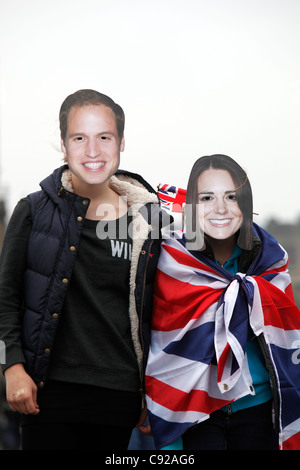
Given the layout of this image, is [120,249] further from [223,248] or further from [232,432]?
[232,432]

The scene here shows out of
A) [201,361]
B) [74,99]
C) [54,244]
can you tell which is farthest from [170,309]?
[74,99]

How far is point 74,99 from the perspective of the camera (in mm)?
2314

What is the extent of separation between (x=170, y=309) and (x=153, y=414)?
48 centimetres

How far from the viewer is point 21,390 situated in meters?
2.04

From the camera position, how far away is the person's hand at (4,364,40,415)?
2.04 metres

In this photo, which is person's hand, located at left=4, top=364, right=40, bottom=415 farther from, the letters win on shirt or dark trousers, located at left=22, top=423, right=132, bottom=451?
the letters win on shirt

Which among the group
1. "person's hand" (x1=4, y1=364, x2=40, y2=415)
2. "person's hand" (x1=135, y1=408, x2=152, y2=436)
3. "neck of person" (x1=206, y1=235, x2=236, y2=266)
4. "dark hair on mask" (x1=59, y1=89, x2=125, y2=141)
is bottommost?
"person's hand" (x1=135, y1=408, x2=152, y2=436)

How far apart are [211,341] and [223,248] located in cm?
48

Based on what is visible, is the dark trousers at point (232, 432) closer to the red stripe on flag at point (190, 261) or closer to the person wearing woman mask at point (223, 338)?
the person wearing woman mask at point (223, 338)

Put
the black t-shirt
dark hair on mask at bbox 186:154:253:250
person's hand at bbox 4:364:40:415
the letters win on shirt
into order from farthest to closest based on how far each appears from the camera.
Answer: dark hair on mask at bbox 186:154:253:250, the letters win on shirt, the black t-shirt, person's hand at bbox 4:364:40:415

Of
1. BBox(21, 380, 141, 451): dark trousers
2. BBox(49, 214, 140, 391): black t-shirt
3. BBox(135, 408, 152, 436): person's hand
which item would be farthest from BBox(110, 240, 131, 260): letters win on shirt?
BBox(135, 408, 152, 436): person's hand

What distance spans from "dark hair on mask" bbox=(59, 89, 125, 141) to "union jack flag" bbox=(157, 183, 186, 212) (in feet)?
1.60
